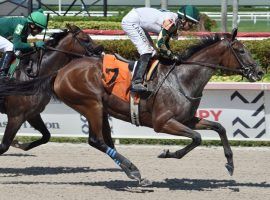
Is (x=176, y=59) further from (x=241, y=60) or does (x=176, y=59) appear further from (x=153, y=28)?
(x=241, y=60)

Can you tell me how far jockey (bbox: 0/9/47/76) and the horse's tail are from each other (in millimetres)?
281

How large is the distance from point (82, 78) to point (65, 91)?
0.23 m

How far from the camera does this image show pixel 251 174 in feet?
29.3

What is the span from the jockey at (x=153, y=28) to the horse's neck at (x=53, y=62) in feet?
3.81

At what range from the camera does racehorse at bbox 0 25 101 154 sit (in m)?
8.86

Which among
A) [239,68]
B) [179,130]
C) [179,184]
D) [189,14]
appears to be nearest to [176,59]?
[189,14]

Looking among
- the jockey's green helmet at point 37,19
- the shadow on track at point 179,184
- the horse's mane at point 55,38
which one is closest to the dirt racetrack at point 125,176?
the shadow on track at point 179,184

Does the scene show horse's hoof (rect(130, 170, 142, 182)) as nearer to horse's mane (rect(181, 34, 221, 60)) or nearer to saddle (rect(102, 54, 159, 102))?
saddle (rect(102, 54, 159, 102))

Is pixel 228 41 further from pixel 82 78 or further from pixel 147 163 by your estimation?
pixel 147 163

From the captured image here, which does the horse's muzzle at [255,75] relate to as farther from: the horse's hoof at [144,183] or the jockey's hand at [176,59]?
the horse's hoof at [144,183]

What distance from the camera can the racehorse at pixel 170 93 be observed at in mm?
7953

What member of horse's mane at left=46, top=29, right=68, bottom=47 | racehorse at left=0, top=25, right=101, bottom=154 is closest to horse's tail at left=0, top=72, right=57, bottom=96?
racehorse at left=0, top=25, right=101, bottom=154

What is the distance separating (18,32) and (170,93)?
196 centimetres

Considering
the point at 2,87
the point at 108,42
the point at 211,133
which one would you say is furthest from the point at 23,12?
the point at 2,87
